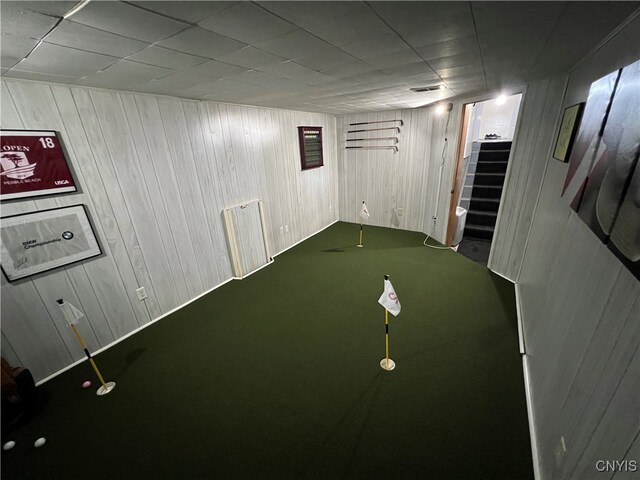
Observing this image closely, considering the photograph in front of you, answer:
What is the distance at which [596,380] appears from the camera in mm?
1127

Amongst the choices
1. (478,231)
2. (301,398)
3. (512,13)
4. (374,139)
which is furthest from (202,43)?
(478,231)

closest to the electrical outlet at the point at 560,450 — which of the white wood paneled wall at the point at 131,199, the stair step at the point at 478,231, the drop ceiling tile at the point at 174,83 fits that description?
the drop ceiling tile at the point at 174,83

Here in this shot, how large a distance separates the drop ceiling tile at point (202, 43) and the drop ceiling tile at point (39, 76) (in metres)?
1.21

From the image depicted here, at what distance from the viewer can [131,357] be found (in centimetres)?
262

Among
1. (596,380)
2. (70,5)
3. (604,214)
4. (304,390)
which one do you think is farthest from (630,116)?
(304,390)

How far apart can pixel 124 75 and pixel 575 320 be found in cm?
346

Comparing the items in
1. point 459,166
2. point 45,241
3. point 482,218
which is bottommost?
point 482,218

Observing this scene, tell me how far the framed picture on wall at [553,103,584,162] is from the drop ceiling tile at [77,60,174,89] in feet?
10.4

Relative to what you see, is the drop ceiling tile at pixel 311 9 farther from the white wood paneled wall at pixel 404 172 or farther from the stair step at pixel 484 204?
the stair step at pixel 484 204

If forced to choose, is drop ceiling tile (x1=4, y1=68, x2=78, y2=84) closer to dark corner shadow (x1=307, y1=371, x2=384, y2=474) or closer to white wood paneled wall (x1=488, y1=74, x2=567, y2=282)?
dark corner shadow (x1=307, y1=371, x2=384, y2=474)

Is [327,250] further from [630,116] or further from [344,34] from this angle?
[630,116]

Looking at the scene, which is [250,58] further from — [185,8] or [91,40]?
[91,40]

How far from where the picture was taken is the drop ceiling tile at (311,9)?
43.7 inches

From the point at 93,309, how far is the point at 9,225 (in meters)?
1.00
